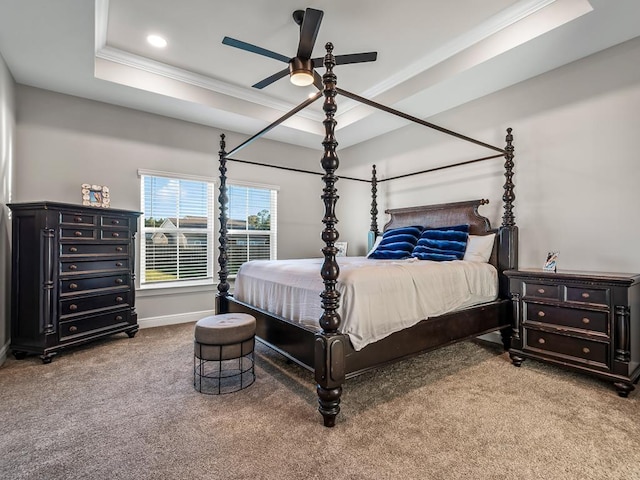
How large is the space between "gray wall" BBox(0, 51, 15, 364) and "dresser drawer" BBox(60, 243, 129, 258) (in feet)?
1.69

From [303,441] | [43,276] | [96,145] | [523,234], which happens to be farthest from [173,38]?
[523,234]

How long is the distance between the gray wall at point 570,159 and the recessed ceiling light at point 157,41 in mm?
3407

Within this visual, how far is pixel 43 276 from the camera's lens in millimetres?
2939

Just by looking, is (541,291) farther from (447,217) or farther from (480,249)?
(447,217)

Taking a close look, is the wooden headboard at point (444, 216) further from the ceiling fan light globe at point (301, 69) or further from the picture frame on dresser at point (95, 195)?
the picture frame on dresser at point (95, 195)

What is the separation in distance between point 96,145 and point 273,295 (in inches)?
117

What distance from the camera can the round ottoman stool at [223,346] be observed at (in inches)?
90.5

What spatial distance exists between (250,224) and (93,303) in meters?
2.32

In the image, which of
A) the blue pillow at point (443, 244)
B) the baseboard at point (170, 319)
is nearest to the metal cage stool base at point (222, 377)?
the baseboard at point (170, 319)

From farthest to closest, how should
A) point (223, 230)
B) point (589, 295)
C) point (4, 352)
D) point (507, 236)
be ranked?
point (223, 230), point (507, 236), point (4, 352), point (589, 295)

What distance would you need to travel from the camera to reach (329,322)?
1.94 meters

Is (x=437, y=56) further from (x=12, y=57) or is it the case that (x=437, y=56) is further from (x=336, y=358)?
(x=12, y=57)

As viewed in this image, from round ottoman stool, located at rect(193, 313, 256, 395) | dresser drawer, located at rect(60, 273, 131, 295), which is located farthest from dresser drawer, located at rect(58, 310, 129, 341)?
round ottoman stool, located at rect(193, 313, 256, 395)

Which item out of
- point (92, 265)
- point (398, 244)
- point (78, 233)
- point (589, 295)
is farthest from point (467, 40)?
point (92, 265)
